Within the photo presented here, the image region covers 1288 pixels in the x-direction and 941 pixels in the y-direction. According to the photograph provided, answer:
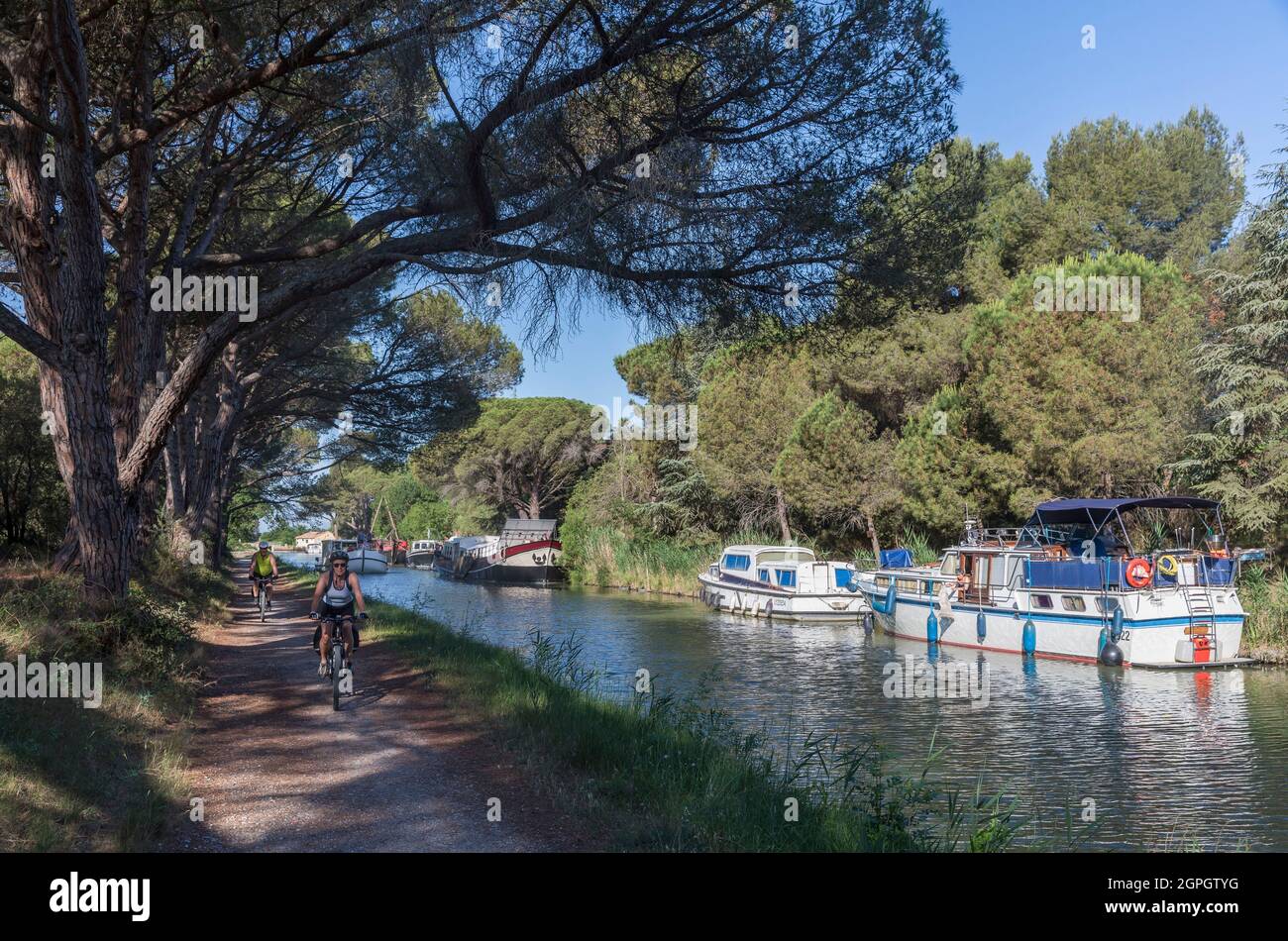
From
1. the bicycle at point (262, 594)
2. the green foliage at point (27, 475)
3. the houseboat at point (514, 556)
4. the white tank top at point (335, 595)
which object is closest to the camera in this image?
the white tank top at point (335, 595)

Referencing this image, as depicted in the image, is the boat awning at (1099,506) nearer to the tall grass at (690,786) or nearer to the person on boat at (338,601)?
the tall grass at (690,786)


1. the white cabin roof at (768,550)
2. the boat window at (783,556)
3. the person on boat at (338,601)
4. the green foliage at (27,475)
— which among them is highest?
the green foliage at (27,475)

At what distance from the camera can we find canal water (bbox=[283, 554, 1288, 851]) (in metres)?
10.3

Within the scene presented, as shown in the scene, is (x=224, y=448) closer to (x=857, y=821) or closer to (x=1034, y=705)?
(x=1034, y=705)

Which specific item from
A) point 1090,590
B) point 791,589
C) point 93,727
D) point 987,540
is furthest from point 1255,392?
point 93,727

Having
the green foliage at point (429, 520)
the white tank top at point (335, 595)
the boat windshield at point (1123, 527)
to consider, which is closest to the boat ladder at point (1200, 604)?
the boat windshield at point (1123, 527)

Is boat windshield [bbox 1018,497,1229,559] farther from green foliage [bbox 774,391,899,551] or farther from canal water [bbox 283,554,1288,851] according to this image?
green foliage [bbox 774,391,899,551]

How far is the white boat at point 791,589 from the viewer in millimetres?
30859

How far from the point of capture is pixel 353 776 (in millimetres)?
7738

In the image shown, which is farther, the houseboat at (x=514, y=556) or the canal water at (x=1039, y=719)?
the houseboat at (x=514, y=556)

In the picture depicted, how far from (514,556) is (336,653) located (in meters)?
39.2

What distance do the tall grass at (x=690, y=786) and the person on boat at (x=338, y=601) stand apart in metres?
1.41

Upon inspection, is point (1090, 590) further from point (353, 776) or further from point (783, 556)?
point (353, 776)

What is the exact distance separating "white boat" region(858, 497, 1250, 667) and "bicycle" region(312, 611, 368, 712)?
16.6 m
